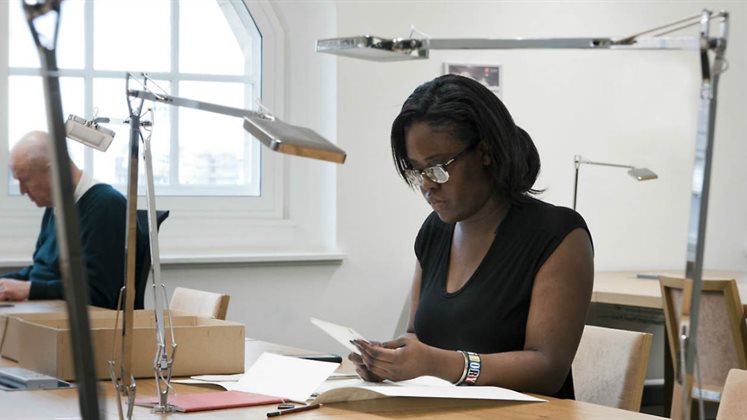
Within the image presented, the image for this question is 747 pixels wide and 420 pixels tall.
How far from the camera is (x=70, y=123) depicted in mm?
1811

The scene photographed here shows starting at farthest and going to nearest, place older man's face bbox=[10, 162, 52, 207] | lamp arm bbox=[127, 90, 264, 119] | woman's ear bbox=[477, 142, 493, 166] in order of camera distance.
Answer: older man's face bbox=[10, 162, 52, 207] < woman's ear bbox=[477, 142, 493, 166] < lamp arm bbox=[127, 90, 264, 119]

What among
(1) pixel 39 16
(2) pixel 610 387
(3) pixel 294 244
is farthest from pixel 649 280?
(1) pixel 39 16

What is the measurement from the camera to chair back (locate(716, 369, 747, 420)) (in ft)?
5.33

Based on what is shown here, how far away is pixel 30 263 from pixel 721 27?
11.6ft

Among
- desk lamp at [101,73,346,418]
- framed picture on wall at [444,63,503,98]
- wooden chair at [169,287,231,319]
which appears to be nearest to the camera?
desk lamp at [101,73,346,418]

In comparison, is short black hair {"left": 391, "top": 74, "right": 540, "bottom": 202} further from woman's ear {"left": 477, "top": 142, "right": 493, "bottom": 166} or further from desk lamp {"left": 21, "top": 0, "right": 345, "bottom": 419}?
desk lamp {"left": 21, "top": 0, "right": 345, "bottom": 419}

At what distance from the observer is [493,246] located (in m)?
2.21

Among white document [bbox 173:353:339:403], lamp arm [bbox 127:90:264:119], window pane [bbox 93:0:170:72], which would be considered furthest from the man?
lamp arm [bbox 127:90:264:119]

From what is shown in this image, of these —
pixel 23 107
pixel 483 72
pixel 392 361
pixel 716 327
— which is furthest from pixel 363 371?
pixel 483 72

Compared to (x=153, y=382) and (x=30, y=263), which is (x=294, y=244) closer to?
(x=30, y=263)

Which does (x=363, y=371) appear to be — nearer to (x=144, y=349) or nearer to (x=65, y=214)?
(x=144, y=349)

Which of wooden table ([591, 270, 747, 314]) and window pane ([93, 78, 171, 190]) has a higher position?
window pane ([93, 78, 171, 190])

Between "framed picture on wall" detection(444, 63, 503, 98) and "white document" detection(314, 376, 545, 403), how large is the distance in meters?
3.07

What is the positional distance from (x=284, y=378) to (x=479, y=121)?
0.71m
